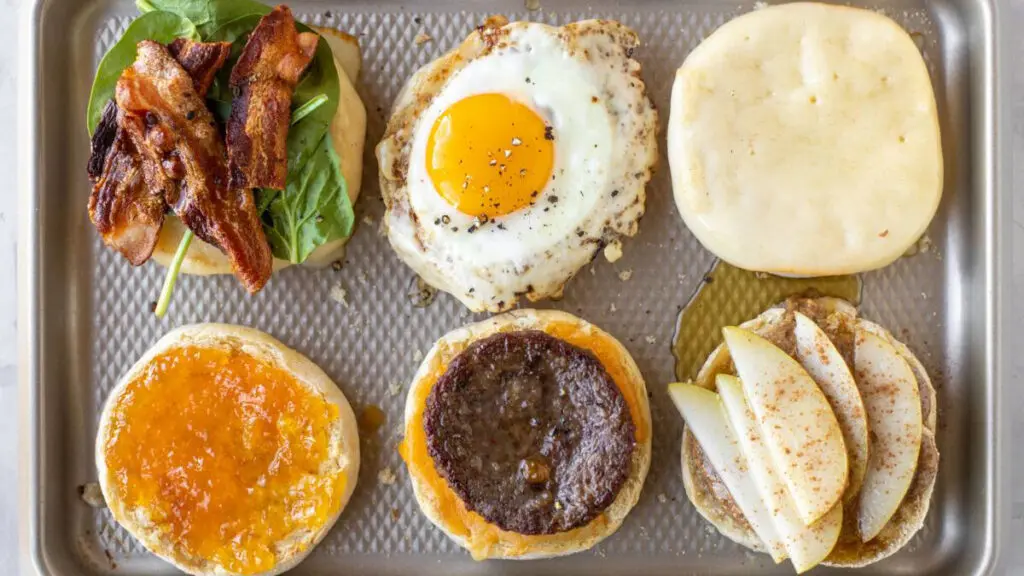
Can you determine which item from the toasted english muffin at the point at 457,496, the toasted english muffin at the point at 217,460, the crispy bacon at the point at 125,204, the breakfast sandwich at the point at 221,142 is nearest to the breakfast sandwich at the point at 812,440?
the toasted english muffin at the point at 457,496

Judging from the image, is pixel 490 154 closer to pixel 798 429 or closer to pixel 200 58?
pixel 200 58

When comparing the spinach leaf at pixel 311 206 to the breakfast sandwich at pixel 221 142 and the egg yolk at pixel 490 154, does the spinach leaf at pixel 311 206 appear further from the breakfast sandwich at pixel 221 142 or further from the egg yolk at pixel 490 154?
the egg yolk at pixel 490 154

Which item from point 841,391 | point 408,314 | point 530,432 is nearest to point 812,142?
point 841,391

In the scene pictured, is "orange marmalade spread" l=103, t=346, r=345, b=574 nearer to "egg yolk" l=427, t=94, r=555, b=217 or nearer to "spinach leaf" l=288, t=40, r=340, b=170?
"spinach leaf" l=288, t=40, r=340, b=170

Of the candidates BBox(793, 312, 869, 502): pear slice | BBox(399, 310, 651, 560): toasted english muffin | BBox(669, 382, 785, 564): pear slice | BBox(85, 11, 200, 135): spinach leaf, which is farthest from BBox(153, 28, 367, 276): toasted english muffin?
BBox(793, 312, 869, 502): pear slice

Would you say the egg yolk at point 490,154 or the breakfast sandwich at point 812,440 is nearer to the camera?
the breakfast sandwich at point 812,440

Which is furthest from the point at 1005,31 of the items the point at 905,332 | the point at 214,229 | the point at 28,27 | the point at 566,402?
the point at 28,27
